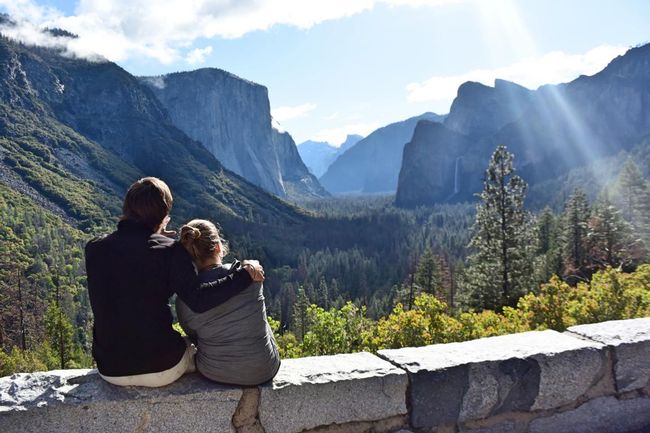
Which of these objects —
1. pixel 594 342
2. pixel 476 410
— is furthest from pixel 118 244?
pixel 594 342

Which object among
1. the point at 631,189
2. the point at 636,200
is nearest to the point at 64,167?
the point at 631,189

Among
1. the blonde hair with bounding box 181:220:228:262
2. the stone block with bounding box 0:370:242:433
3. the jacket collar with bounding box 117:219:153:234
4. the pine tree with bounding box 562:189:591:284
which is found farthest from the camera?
the pine tree with bounding box 562:189:591:284

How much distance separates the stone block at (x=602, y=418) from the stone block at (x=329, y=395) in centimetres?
126

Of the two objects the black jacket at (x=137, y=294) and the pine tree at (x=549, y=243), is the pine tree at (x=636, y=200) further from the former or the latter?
the black jacket at (x=137, y=294)

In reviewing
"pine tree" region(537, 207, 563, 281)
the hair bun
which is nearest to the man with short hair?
the hair bun

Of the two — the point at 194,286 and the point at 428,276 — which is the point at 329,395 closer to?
the point at 194,286

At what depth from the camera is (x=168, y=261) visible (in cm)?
313

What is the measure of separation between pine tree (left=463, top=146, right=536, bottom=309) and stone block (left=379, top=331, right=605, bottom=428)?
23.5 meters

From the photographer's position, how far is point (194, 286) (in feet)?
10.2

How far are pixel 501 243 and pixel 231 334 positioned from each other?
2616 centimetres

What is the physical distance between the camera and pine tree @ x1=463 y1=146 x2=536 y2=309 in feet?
87.6

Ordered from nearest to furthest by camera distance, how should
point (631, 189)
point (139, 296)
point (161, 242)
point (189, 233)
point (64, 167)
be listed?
point (139, 296) < point (161, 242) < point (189, 233) < point (631, 189) < point (64, 167)

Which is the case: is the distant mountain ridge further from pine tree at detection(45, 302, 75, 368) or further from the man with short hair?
the man with short hair

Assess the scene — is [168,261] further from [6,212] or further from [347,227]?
[347,227]
